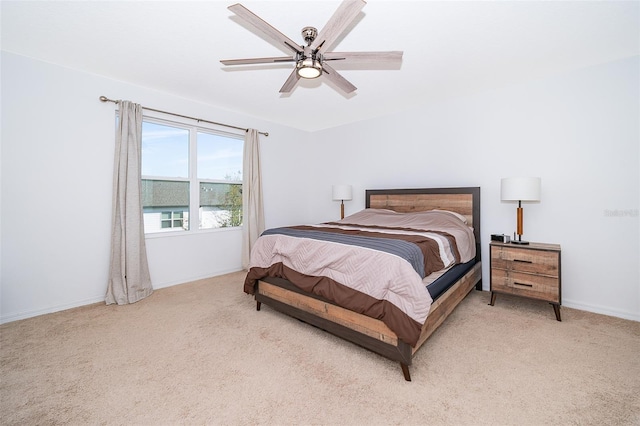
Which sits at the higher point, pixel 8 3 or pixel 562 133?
pixel 8 3

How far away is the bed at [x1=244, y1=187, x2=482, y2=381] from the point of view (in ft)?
→ 5.76

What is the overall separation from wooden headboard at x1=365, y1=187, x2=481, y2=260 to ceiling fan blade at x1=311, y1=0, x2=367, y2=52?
8.55 feet

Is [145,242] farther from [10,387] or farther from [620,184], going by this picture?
[620,184]

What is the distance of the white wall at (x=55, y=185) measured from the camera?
8.65 ft

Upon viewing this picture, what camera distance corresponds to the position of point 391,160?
4406 mm

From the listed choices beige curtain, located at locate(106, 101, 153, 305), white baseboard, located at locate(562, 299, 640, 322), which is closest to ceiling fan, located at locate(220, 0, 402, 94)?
beige curtain, located at locate(106, 101, 153, 305)

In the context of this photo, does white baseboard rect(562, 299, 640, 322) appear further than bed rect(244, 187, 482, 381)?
Yes

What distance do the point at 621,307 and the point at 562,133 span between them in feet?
6.07

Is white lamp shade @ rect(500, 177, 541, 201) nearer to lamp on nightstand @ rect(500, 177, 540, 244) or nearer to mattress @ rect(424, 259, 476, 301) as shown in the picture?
lamp on nightstand @ rect(500, 177, 540, 244)

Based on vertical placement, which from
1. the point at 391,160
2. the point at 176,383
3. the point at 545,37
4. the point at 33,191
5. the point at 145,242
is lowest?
the point at 176,383

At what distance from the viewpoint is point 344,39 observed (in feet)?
7.71

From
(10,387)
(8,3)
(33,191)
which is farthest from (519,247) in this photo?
(33,191)

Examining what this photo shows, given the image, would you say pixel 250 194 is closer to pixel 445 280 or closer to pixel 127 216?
pixel 127 216

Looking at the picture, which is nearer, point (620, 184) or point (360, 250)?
point (360, 250)
